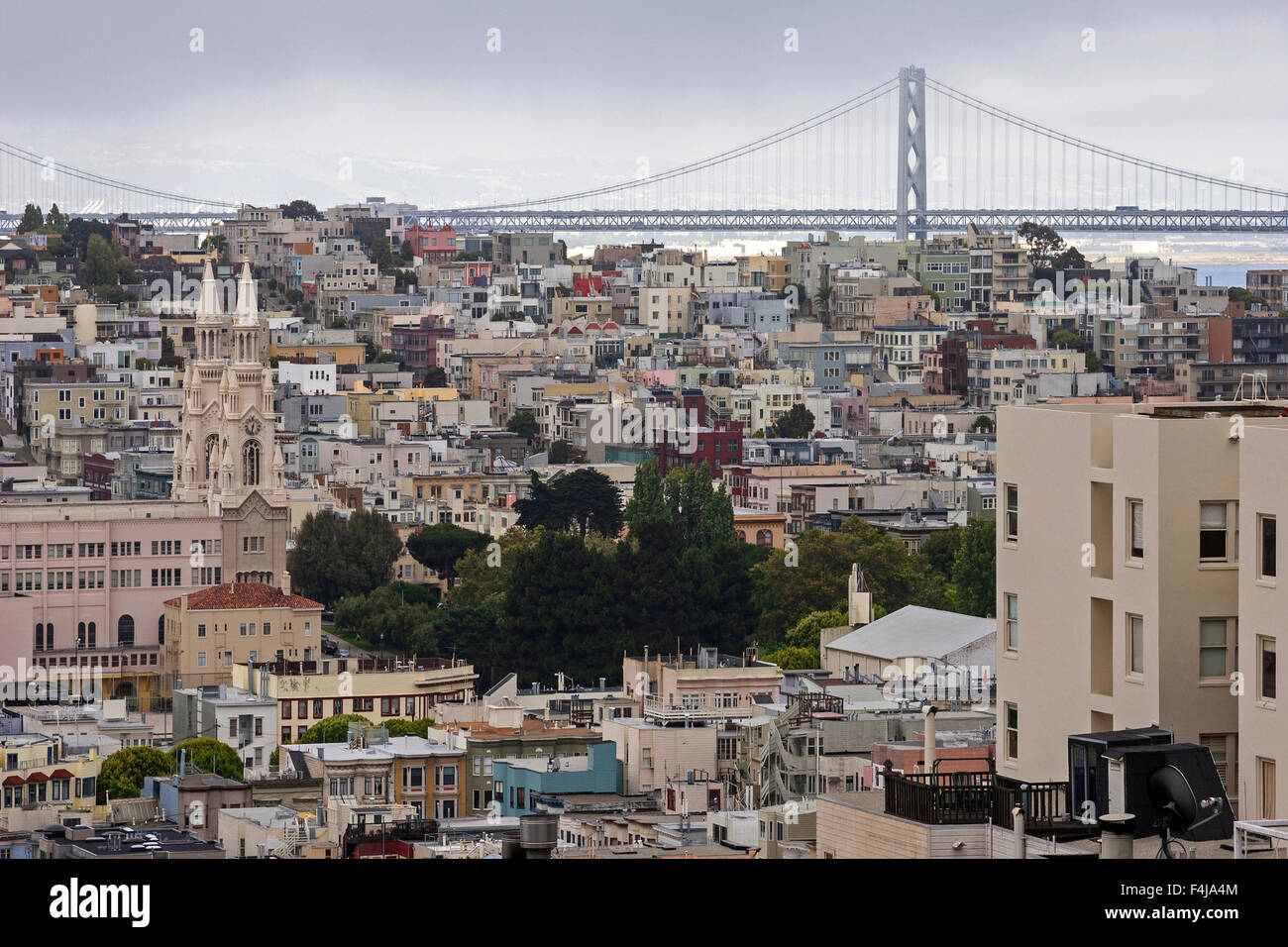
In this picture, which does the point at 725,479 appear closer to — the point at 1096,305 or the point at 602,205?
the point at 1096,305

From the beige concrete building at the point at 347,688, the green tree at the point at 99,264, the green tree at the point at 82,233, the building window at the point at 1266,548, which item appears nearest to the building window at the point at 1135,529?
the building window at the point at 1266,548

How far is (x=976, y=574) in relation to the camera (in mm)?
45469

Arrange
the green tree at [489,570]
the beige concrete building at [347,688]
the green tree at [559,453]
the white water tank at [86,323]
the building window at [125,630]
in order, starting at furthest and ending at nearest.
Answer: the white water tank at [86,323]
the green tree at [559,453]
the green tree at [489,570]
the building window at [125,630]
the beige concrete building at [347,688]

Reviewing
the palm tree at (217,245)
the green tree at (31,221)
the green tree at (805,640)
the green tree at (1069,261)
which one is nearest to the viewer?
the green tree at (805,640)

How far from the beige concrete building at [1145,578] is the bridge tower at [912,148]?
96.0m

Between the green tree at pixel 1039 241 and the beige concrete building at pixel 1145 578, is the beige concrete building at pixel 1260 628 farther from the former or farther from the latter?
the green tree at pixel 1039 241

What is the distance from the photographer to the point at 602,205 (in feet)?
407

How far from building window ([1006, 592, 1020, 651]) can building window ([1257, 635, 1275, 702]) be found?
1.33 meters

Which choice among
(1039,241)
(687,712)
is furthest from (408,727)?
(1039,241)

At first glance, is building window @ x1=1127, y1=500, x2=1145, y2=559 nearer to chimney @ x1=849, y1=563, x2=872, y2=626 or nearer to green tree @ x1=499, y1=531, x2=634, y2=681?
chimney @ x1=849, y1=563, x2=872, y2=626

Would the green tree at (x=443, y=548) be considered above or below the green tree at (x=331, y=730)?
above

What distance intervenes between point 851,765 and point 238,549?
2520 cm

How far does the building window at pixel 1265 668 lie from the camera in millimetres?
8352

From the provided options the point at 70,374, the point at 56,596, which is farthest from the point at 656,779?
the point at 70,374
